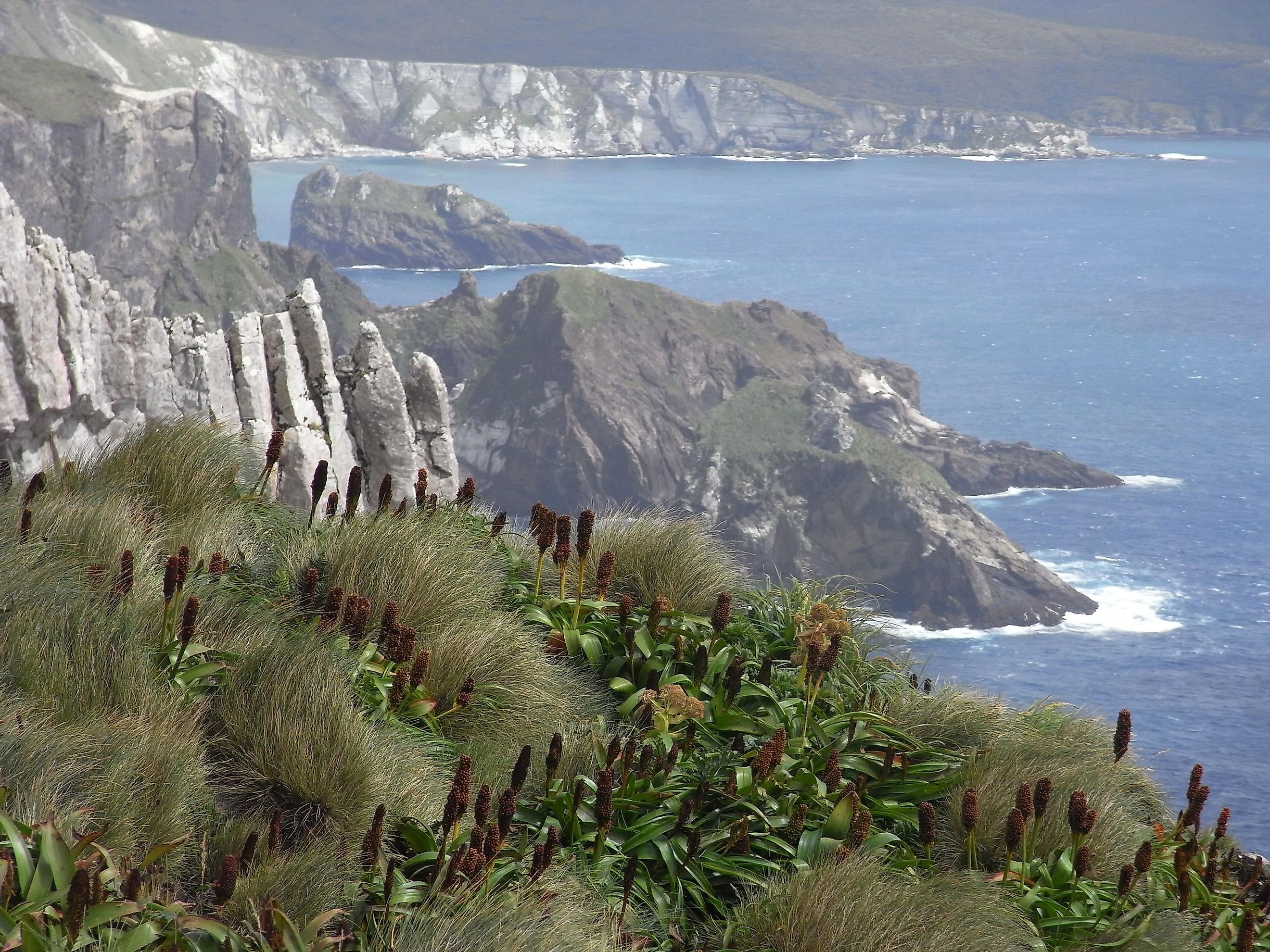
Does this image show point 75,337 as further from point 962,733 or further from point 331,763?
point 962,733

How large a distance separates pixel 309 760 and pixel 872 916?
2.63 m

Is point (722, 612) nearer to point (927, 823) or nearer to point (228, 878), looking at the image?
point (927, 823)

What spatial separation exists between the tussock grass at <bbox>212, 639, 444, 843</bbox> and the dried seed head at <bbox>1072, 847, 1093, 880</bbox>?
3201mm

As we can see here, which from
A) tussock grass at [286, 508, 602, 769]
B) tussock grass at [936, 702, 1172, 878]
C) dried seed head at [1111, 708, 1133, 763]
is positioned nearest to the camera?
dried seed head at [1111, 708, 1133, 763]

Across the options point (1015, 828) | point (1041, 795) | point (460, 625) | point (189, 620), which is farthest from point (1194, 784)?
point (189, 620)

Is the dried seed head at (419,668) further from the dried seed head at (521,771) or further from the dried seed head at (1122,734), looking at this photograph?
the dried seed head at (1122,734)

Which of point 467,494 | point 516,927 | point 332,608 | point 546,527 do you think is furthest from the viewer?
point 467,494

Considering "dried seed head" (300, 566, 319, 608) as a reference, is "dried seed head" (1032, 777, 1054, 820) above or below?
below

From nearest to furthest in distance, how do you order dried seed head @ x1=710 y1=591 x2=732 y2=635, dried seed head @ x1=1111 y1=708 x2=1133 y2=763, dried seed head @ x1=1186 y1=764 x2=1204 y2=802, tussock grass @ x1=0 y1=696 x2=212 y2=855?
tussock grass @ x1=0 y1=696 x2=212 y2=855, dried seed head @ x1=1186 y1=764 x2=1204 y2=802, dried seed head @ x1=1111 y1=708 x2=1133 y2=763, dried seed head @ x1=710 y1=591 x2=732 y2=635

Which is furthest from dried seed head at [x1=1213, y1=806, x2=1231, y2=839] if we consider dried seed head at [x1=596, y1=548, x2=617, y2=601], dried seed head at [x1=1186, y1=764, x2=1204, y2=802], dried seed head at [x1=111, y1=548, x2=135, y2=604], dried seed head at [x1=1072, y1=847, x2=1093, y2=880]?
dried seed head at [x1=111, y1=548, x2=135, y2=604]

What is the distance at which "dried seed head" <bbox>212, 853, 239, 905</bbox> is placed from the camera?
3855 mm

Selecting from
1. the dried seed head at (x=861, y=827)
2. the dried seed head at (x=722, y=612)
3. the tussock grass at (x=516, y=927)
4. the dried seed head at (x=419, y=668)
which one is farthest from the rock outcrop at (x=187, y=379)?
the tussock grass at (x=516, y=927)

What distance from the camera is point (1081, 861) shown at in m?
6.16

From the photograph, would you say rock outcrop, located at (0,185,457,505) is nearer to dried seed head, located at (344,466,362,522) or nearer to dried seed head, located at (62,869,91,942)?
dried seed head, located at (344,466,362,522)
